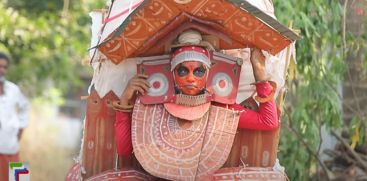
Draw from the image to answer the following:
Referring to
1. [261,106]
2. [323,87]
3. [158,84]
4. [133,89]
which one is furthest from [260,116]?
[323,87]

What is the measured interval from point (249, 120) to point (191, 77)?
0.43 metres

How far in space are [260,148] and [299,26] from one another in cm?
154

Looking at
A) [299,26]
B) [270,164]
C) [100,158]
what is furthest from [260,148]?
[299,26]

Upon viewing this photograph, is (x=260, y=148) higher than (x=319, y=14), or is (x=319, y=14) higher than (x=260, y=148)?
(x=319, y=14)

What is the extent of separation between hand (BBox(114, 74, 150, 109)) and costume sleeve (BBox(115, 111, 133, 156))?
52mm

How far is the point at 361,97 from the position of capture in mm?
6629

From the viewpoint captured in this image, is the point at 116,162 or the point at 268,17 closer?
the point at 268,17

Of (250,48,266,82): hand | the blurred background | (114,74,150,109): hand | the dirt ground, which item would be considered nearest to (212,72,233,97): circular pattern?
(250,48,266,82): hand

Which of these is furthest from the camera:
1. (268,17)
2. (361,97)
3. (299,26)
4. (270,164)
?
(361,97)

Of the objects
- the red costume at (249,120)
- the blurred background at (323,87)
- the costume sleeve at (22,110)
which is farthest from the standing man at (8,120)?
the red costume at (249,120)

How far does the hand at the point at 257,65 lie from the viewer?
4.34 metres

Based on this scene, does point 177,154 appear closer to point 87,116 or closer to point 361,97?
point 87,116

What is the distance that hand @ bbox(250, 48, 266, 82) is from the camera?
14.2ft

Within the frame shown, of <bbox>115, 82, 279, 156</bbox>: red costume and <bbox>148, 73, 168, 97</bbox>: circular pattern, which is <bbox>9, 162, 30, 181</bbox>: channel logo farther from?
<bbox>148, 73, 168, 97</bbox>: circular pattern
